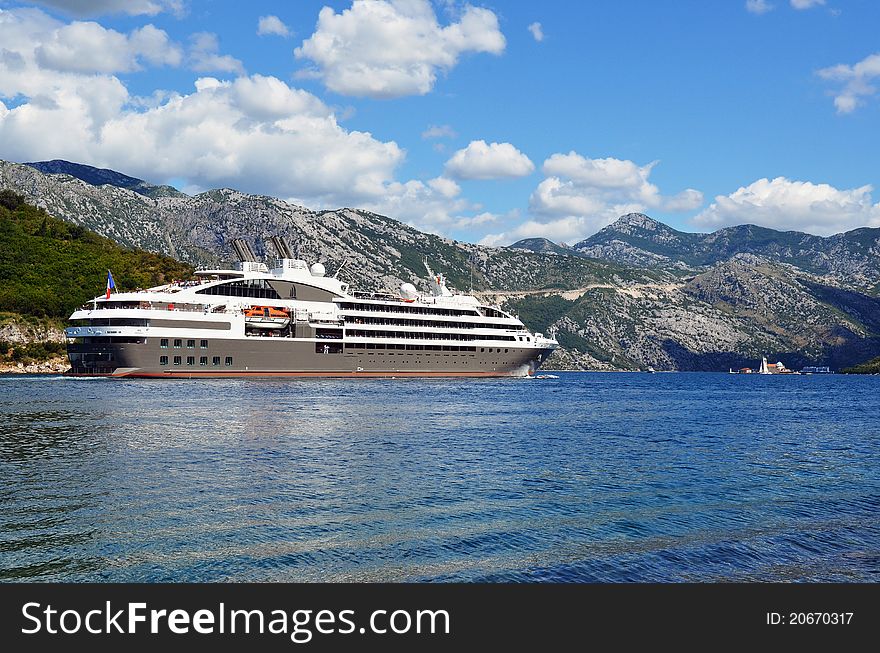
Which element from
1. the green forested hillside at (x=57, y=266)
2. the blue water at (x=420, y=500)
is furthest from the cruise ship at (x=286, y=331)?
the blue water at (x=420, y=500)

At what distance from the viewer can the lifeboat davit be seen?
344 ft

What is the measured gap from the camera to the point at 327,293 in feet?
372

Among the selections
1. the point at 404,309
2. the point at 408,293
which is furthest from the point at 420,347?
the point at 408,293

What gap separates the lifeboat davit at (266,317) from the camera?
10475cm

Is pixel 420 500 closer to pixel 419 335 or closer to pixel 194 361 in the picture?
pixel 194 361

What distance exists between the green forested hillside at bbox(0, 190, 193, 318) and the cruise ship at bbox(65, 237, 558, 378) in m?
20.2

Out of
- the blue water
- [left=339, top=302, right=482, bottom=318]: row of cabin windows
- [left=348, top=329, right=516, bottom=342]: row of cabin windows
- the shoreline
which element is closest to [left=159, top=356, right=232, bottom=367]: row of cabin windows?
[left=348, top=329, right=516, bottom=342]: row of cabin windows

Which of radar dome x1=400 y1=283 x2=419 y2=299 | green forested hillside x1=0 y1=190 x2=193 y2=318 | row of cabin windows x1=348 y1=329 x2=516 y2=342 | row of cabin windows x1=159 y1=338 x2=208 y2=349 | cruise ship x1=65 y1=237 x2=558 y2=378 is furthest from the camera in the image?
green forested hillside x1=0 y1=190 x2=193 y2=318

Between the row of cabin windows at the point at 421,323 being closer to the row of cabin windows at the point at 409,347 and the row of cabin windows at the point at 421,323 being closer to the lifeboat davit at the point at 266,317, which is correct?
the row of cabin windows at the point at 409,347

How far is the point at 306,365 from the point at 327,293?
1223 cm

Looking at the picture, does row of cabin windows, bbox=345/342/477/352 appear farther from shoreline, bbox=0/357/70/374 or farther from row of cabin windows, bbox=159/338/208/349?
shoreline, bbox=0/357/70/374

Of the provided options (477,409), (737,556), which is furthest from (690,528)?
(477,409)

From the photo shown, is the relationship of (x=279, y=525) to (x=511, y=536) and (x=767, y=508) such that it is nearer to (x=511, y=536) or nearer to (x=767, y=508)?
(x=511, y=536)
